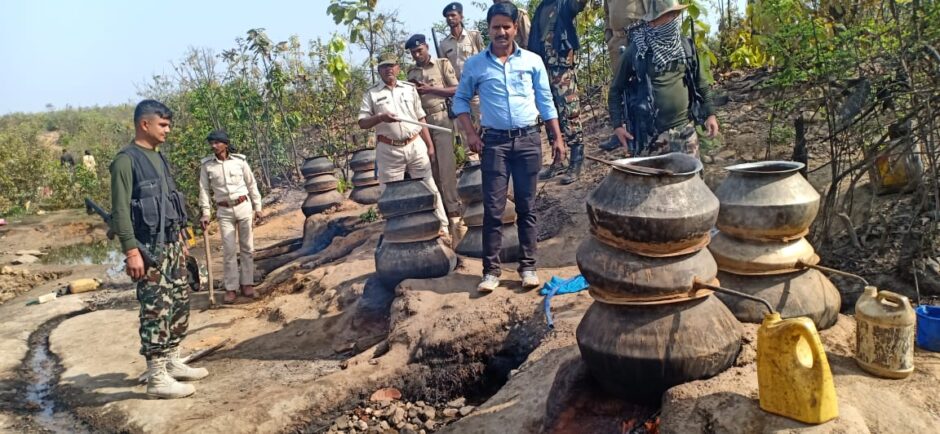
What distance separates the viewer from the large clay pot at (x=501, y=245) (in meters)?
5.54

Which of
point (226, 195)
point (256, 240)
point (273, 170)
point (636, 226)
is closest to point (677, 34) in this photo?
point (636, 226)

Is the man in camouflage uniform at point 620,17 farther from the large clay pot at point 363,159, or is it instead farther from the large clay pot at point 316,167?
the large clay pot at point 316,167

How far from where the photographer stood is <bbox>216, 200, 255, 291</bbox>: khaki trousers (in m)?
6.65

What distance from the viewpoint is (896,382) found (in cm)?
256

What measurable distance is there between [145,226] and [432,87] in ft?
12.0

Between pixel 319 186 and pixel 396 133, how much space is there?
152 inches

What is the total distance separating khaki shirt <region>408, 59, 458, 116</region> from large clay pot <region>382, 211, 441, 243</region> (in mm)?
2170

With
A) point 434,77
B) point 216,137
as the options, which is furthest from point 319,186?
point 434,77

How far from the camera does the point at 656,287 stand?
2.57 meters

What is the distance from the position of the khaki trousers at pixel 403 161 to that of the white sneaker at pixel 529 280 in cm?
163

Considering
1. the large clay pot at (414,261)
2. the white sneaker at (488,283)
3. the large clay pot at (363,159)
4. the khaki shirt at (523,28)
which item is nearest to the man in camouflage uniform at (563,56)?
the khaki shirt at (523,28)

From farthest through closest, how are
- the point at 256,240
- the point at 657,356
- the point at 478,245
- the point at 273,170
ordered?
the point at 273,170 < the point at 256,240 < the point at 478,245 < the point at 657,356

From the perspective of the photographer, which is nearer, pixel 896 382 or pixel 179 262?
pixel 896 382

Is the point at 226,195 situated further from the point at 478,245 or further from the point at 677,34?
the point at 677,34
